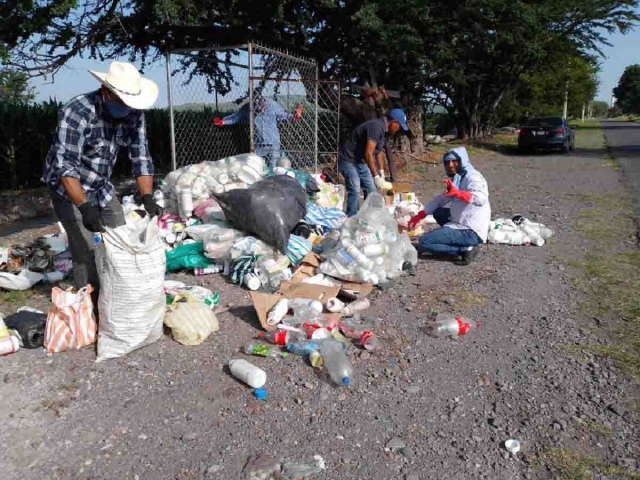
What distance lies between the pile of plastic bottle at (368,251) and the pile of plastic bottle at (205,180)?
1.51 m

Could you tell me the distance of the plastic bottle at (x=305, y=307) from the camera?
3717 millimetres

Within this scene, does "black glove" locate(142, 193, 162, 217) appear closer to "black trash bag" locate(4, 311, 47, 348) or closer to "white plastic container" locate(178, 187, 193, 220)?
"black trash bag" locate(4, 311, 47, 348)

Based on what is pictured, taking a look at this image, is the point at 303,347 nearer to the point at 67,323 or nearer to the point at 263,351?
the point at 263,351

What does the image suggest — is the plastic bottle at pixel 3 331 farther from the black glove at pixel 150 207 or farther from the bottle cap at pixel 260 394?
the bottle cap at pixel 260 394

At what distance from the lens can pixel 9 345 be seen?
321 cm

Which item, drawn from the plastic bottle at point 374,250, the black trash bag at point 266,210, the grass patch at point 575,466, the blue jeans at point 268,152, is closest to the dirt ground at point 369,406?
the grass patch at point 575,466

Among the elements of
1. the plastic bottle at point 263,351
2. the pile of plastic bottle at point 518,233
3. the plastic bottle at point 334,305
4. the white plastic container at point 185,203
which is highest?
the white plastic container at point 185,203

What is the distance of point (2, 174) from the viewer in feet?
30.5

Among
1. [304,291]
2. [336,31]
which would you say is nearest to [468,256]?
[304,291]

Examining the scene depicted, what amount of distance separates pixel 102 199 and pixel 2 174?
23.5 ft

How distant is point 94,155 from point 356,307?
215 centimetres

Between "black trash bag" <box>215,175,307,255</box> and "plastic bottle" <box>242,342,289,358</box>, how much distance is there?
1.43 meters

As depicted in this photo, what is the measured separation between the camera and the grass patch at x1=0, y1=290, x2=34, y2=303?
4.20m

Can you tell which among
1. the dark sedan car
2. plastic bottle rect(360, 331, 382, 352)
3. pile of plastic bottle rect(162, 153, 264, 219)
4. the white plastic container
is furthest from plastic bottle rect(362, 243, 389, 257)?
the dark sedan car
